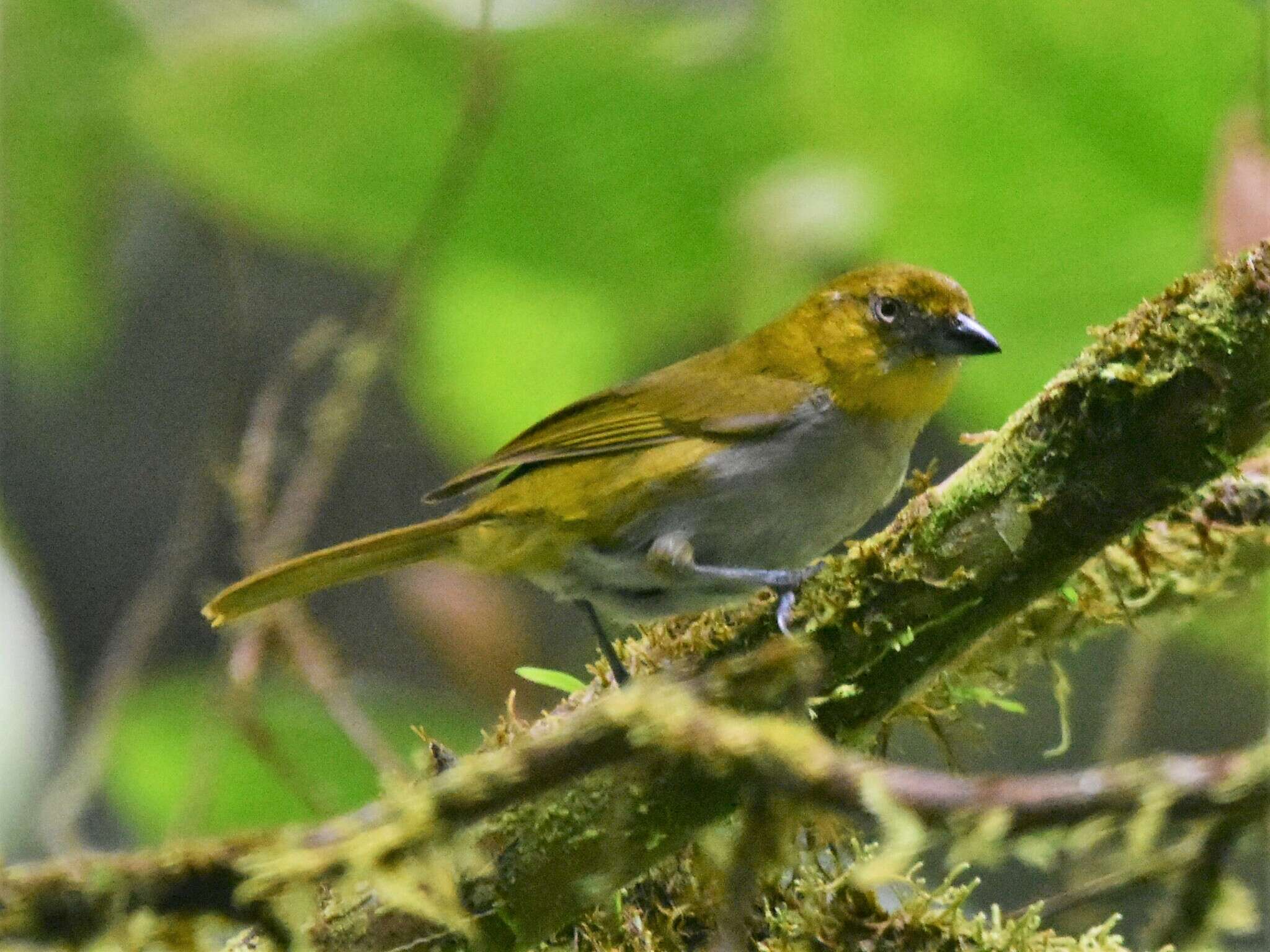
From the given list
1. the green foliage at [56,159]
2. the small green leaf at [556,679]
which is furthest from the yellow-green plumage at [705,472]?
the green foliage at [56,159]

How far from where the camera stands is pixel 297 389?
20.5 ft

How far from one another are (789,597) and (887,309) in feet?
3.30

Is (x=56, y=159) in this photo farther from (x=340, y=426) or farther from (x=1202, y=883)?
(x=1202, y=883)

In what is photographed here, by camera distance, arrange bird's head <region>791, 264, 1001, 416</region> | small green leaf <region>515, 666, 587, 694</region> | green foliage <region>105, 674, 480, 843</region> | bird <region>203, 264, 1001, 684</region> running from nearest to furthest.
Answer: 1. small green leaf <region>515, 666, 587, 694</region>
2. bird <region>203, 264, 1001, 684</region>
3. bird's head <region>791, 264, 1001, 416</region>
4. green foliage <region>105, 674, 480, 843</region>

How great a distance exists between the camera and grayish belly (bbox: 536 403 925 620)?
8.91 feet

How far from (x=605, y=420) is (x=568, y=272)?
4.44ft

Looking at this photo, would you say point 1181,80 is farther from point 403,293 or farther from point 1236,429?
point 403,293

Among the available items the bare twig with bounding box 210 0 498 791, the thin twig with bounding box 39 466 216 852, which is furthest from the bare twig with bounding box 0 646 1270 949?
the thin twig with bounding box 39 466 216 852

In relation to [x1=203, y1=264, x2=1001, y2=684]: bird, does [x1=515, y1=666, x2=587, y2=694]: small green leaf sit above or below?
below

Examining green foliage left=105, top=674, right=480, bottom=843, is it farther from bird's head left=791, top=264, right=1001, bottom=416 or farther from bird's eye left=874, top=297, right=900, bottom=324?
bird's eye left=874, top=297, right=900, bottom=324

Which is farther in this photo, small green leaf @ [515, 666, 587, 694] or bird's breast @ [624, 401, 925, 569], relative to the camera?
bird's breast @ [624, 401, 925, 569]

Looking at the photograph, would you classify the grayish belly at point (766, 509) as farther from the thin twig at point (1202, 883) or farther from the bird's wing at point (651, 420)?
the thin twig at point (1202, 883)

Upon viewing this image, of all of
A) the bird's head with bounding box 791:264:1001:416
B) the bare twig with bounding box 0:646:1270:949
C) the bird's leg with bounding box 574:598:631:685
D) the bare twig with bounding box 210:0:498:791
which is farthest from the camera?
the bare twig with bounding box 210:0:498:791

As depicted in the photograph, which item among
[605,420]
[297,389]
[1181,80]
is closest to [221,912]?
[605,420]
